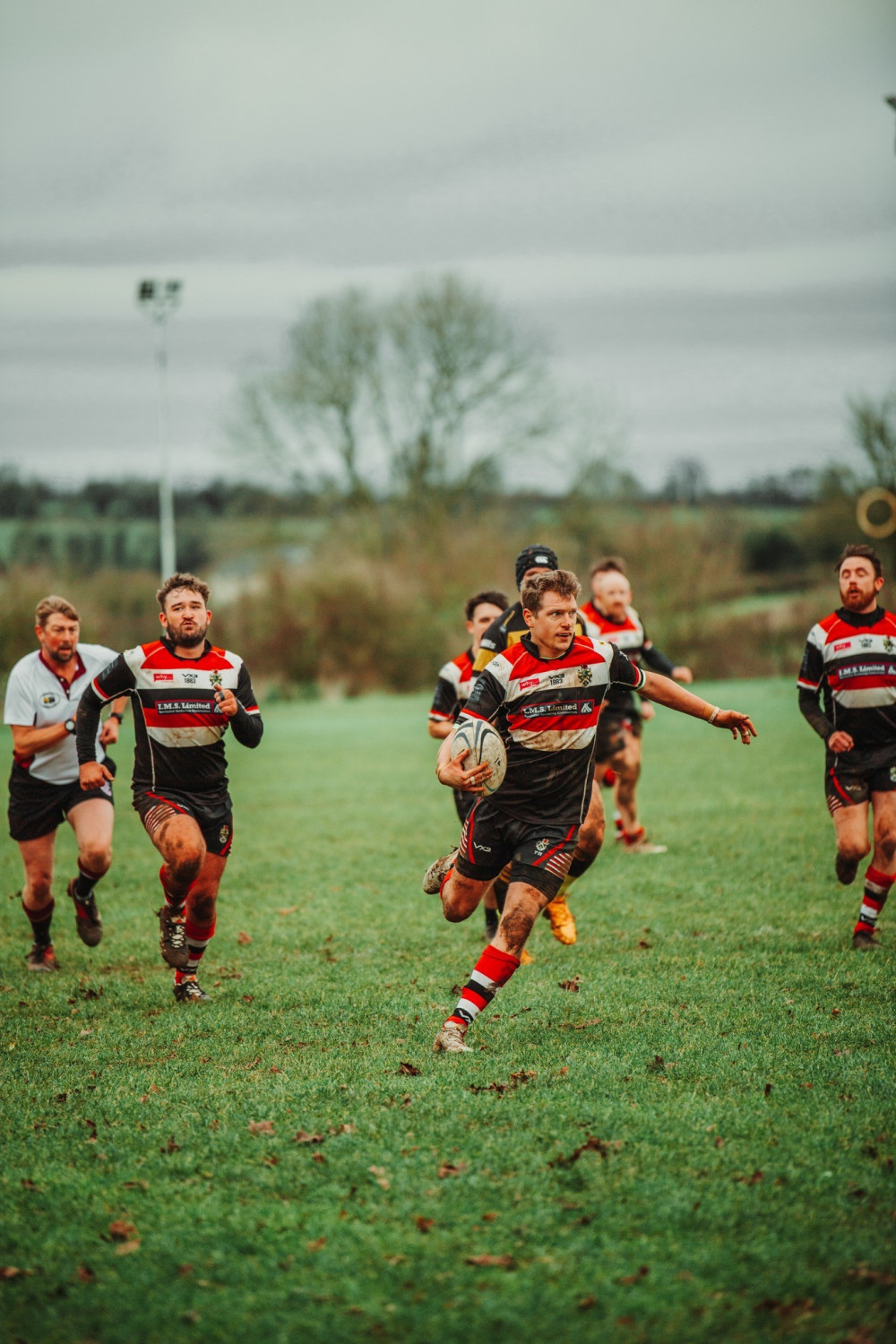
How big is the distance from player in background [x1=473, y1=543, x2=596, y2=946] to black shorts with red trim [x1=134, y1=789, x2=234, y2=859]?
1612 mm

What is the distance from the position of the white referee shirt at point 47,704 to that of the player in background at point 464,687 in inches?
80.9

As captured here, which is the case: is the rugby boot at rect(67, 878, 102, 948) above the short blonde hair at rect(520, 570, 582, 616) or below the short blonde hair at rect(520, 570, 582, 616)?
below

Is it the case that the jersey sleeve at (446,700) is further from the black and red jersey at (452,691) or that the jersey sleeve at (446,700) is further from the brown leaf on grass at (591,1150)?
the brown leaf on grass at (591,1150)

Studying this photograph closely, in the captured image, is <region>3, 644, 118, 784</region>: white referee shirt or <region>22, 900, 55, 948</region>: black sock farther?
<region>22, 900, 55, 948</region>: black sock

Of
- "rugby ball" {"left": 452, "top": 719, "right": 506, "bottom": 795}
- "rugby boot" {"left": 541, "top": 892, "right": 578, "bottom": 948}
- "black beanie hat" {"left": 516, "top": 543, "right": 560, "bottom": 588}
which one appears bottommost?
"rugby boot" {"left": 541, "top": 892, "right": 578, "bottom": 948}

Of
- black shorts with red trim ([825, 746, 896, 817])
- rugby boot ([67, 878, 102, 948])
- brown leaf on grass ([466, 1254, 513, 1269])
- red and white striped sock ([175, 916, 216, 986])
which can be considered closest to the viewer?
brown leaf on grass ([466, 1254, 513, 1269])

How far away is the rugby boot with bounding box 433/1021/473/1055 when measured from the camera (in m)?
5.43

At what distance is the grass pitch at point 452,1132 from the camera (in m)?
3.39

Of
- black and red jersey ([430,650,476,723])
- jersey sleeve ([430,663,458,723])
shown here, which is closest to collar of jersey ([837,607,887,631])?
black and red jersey ([430,650,476,723])

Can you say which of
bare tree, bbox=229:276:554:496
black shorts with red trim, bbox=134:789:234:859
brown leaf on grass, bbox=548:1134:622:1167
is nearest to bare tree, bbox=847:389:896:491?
bare tree, bbox=229:276:554:496

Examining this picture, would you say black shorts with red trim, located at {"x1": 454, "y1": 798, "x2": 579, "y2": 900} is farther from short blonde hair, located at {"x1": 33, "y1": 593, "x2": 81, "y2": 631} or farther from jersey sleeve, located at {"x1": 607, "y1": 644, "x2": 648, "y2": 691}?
short blonde hair, located at {"x1": 33, "y1": 593, "x2": 81, "y2": 631}

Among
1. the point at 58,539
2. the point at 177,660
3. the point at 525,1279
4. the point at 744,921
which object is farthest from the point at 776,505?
the point at 525,1279

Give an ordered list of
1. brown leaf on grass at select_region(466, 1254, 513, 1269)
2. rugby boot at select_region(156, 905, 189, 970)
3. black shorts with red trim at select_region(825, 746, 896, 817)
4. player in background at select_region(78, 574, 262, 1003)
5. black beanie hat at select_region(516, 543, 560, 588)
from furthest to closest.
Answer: black shorts with red trim at select_region(825, 746, 896, 817) < black beanie hat at select_region(516, 543, 560, 588) < rugby boot at select_region(156, 905, 189, 970) < player in background at select_region(78, 574, 262, 1003) < brown leaf on grass at select_region(466, 1254, 513, 1269)

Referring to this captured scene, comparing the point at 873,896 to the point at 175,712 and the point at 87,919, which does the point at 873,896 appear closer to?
the point at 175,712
